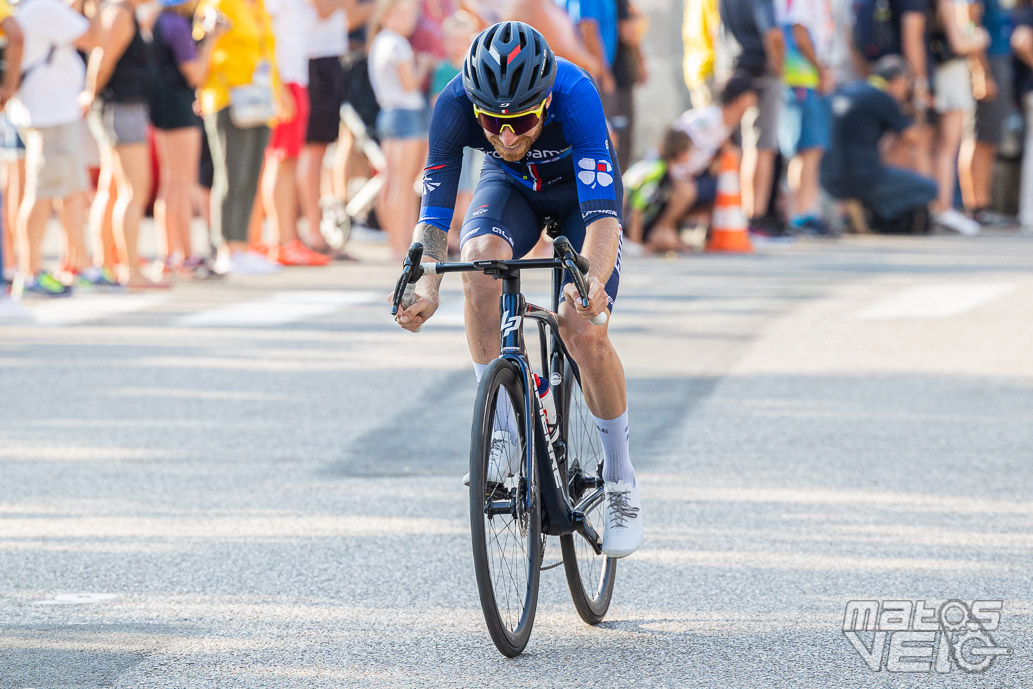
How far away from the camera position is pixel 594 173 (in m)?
4.85

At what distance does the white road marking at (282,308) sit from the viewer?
36.6 feet

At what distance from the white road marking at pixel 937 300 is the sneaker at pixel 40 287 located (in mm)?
5815

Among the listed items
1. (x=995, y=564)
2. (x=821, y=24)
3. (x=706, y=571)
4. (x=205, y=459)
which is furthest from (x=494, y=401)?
(x=821, y=24)

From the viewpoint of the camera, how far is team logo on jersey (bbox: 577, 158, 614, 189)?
484cm

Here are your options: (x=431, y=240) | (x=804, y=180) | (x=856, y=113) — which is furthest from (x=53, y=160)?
(x=856, y=113)

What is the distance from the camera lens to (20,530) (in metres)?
6.11

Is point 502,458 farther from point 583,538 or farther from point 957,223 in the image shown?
point 957,223

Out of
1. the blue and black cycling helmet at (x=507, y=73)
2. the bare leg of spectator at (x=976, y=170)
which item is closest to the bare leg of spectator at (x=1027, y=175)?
the bare leg of spectator at (x=976, y=170)

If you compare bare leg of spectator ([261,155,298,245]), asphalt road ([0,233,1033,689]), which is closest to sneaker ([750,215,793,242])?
asphalt road ([0,233,1033,689])

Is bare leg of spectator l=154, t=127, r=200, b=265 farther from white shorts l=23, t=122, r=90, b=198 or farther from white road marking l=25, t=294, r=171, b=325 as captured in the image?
white shorts l=23, t=122, r=90, b=198

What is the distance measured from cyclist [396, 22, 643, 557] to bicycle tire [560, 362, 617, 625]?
3.6 inches

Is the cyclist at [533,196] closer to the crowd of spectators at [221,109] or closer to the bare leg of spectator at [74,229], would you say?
the crowd of spectators at [221,109]

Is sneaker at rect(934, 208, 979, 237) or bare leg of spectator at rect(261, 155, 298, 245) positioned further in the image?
sneaker at rect(934, 208, 979, 237)

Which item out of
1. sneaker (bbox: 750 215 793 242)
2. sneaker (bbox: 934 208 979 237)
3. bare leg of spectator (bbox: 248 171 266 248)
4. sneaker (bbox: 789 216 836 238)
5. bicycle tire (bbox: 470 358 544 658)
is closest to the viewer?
bicycle tire (bbox: 470 358 544 658)
